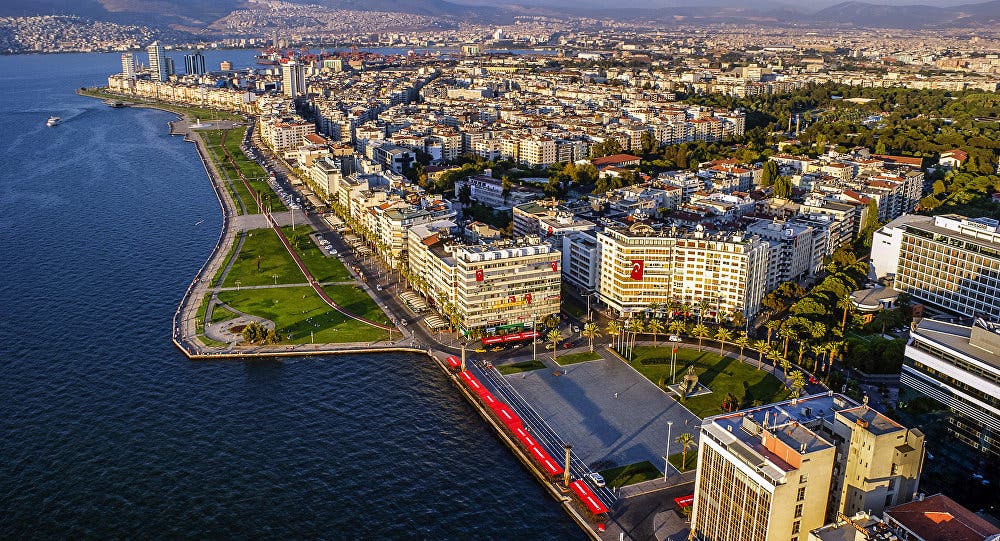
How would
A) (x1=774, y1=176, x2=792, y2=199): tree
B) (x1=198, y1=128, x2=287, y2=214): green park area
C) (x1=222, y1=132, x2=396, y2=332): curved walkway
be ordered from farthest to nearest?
(x1=198, y1=128, x2=287, y2=214): green park area → (x1=774, y1=176, x2=792, y2=199): tree → (x1=222, y1=132, x2=396, y2=332): curved walkway

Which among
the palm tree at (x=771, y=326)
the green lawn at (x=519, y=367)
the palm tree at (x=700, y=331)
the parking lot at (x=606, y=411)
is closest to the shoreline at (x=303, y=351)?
the parking lot at (x=606, y=411)

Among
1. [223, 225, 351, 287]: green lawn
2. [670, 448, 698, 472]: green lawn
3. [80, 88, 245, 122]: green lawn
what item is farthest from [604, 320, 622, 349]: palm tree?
[80, 88, 245, 122]: green lawn

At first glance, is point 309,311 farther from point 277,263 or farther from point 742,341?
point 742,341

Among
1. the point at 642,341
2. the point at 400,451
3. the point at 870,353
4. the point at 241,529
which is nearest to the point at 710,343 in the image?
the point at 642,341

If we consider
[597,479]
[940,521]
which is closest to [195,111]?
[597,479]

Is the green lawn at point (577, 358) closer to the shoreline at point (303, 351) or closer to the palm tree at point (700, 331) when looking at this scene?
the palm tree at point (700, 331)

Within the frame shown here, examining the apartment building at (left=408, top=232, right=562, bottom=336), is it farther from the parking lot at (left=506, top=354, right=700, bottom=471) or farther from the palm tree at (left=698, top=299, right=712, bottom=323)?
the palm tree at (left=698, top=299, right=712, bottom=323)
